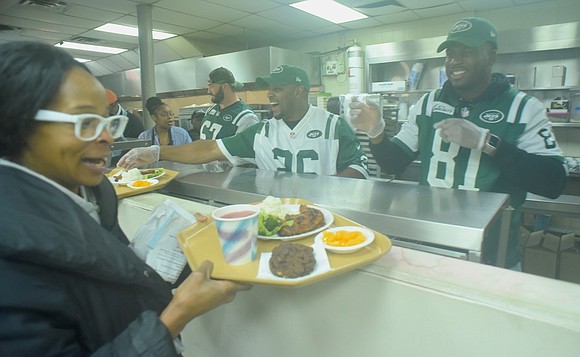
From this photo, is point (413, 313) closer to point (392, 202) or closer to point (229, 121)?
point (392, 202)

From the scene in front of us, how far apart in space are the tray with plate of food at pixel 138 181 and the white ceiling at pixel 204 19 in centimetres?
321

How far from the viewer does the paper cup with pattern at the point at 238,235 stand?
0.78m

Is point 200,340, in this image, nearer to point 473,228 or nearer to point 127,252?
point 127,252

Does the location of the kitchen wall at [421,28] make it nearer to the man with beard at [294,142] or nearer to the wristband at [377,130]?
the man with beard at [294,142]

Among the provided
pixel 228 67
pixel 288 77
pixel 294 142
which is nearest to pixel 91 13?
pixel 228 67

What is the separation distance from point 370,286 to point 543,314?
1.07 ft

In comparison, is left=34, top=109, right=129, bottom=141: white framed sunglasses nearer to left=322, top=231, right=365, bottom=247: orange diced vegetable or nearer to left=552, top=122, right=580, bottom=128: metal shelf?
left=322, top=231, right=365, bottom=247: orange diced vegetable

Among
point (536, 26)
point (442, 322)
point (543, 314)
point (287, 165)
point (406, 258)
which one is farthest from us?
point (536, 26)

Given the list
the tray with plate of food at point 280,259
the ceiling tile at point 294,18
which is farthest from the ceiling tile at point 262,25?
the tray with plate of food at point 280,259

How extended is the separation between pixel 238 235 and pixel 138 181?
1.02 meters

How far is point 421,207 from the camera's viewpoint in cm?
107

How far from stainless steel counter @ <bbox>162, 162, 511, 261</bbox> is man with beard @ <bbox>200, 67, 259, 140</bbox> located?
178 centimetres

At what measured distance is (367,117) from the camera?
5.71 feet

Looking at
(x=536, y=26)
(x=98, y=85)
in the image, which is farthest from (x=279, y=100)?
(x=536, y=26)
